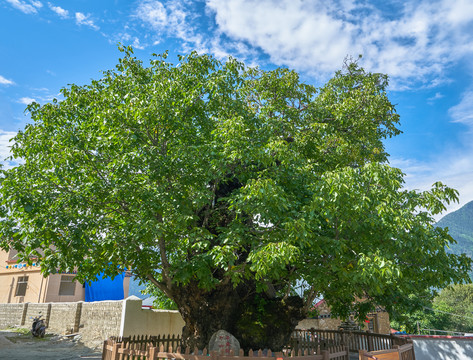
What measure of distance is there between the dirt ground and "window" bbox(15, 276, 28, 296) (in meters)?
9.81

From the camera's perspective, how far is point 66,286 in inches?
1179

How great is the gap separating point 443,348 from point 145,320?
494 inches

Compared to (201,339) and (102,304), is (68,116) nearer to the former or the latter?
(201,339)

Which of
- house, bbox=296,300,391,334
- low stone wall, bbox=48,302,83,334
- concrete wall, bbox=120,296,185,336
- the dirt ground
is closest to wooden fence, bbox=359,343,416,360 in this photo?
concrete wall, bbox=120,296,185,336

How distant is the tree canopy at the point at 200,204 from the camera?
8.77m

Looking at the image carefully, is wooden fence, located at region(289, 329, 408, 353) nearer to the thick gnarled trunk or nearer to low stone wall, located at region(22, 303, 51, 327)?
the thick gnarled trunk

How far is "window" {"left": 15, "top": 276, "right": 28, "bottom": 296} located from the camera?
30.7 metres

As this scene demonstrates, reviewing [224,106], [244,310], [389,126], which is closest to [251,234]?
[244,310]

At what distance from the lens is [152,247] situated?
11297 mm

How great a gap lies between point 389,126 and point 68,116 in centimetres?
1344

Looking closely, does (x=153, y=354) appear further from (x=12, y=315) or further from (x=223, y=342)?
(x=12, y=315)

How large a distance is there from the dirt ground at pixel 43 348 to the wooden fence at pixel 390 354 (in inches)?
484

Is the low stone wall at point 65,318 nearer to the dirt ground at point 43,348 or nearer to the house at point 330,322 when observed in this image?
the dirt ground at point 43,348

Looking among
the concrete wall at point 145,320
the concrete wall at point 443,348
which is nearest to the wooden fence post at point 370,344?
the concrete wall at point 443,348
